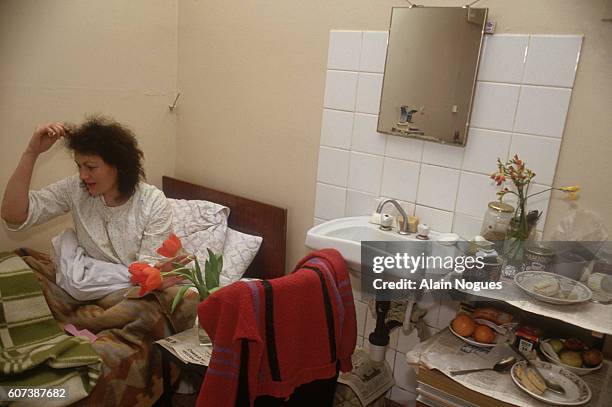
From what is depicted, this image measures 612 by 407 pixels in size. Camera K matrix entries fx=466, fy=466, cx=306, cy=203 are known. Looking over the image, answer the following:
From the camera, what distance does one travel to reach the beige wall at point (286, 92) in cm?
149

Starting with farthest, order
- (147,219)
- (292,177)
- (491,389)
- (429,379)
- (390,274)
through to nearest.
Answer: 1. (292,177)
2. (147,219)
3. (390,274)
4. (429,379)
5. (491,389)

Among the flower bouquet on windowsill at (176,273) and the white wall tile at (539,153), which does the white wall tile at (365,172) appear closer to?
the white wall tile at (539,153)

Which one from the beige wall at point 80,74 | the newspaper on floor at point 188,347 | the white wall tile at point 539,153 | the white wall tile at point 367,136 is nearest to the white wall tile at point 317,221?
the white wall tile at point 367,136

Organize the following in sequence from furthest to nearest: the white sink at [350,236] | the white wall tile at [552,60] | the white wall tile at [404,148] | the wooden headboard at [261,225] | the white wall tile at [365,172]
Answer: the wooden headboard at [261,225] → the white wall tile at [365,172] → the white wall tile at [404,148] → the white sink at [350,236] → the white wall tile at [552,60]

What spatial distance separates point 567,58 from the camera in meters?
1.49

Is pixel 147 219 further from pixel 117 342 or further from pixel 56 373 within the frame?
pixel 56 373

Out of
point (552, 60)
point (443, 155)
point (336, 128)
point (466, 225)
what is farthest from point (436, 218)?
point (552, 60)

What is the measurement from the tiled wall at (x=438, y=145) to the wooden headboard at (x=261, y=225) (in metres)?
0.22

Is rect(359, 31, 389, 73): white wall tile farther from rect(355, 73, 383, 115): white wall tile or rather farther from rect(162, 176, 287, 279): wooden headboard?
rect(162, 176, 287, 279): wooden headboard

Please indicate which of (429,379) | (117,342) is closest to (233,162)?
(117,342)

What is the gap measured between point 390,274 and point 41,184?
63.4 inches

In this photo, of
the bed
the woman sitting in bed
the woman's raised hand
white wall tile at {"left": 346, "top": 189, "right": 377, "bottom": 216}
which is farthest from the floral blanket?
white wall tile at {"left": 346, "top": 189, "right": 377, "bottom": 216}

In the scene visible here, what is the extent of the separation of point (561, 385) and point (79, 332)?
5.17ft

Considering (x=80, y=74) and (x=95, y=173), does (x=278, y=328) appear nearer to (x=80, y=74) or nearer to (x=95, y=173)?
(x=95, y=173)
